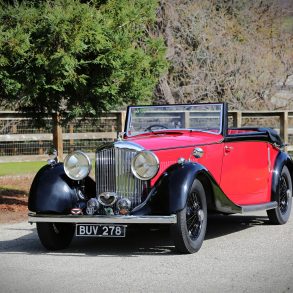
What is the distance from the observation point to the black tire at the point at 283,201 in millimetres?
9523

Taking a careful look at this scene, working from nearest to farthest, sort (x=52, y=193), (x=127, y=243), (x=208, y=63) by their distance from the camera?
(x=52, y=193)
(x=127, y=243)
(x=208, y=63)

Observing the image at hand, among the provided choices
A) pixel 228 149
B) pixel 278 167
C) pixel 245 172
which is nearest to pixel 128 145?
pixel 228 149

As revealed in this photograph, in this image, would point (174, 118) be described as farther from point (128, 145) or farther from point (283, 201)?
point (283, 201)

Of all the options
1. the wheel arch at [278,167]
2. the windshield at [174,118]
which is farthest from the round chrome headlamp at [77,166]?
the wheel arch at [278,167]

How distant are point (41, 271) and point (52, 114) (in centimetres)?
581

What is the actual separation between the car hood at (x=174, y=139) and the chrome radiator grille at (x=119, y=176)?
31 cm

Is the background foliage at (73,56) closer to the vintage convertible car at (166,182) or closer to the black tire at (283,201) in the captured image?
the vintage convertible car at (166,182)

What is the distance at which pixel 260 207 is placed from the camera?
8.84m

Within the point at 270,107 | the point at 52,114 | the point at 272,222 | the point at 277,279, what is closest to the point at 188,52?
the point at 270,107

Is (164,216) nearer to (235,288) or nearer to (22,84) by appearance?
(235,288)

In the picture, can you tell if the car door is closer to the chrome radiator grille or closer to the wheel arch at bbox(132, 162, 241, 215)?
the wheel arch at bbox(132, 162, 241, 215)

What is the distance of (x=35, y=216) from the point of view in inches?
299

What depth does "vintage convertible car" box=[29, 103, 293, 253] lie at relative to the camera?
7.38m

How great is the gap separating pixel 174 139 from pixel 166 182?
3.70 ft
